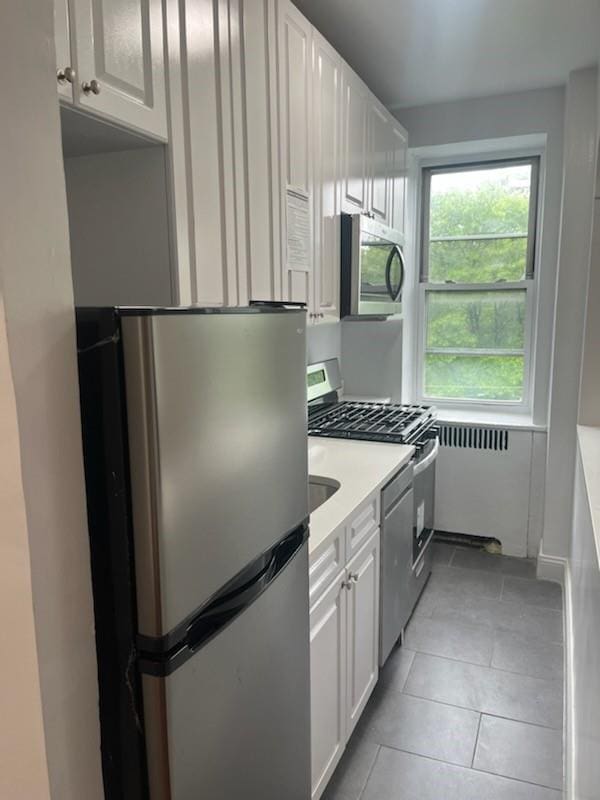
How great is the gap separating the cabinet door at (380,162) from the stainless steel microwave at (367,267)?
0.17 metres

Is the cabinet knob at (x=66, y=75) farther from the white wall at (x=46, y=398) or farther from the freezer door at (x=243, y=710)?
the freezer door at (x=243, y=710)

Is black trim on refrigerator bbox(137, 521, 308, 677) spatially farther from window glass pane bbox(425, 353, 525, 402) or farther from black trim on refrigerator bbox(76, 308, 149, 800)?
window glass pane bbox(425, 353, 525, 402)

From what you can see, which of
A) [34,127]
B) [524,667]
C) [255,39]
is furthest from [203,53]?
[524,667]

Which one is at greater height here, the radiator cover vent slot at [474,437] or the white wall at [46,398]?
the white wall at [46,398]

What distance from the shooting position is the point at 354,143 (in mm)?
2541

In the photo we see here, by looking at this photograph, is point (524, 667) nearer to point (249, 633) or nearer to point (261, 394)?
point (249, 633)

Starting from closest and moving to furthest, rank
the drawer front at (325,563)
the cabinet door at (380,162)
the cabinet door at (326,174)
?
the drawer front at (325,563)
the cabinet door at (326,174)
the cabinet door at (380,162)

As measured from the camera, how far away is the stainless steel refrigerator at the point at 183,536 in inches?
32.4

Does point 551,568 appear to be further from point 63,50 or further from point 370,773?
point 63,50

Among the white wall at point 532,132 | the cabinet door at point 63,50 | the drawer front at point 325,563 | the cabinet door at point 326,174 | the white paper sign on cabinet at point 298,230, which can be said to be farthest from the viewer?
the white wall at point 532,132

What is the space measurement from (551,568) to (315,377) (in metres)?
1.69

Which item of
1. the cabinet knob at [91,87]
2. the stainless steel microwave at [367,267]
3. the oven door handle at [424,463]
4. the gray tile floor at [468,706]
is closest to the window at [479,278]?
the stainless steel microwave at [367,267]

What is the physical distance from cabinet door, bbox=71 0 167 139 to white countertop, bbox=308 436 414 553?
1078mm

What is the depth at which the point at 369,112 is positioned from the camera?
2.69 metres
